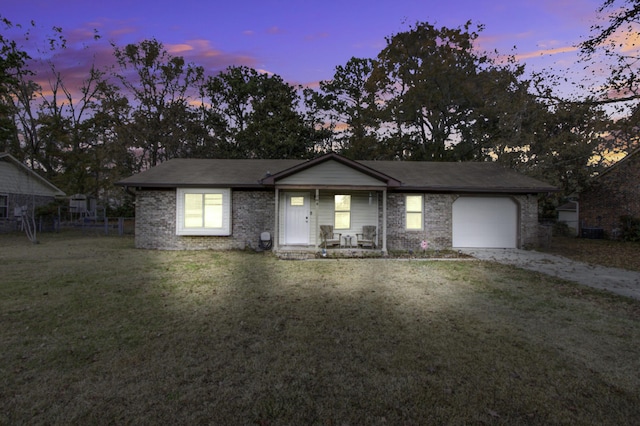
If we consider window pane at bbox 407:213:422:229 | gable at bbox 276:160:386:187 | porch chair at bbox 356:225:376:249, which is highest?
gable at bbox 276:160:386:187

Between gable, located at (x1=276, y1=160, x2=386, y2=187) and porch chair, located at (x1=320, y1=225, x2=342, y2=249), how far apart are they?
186cm

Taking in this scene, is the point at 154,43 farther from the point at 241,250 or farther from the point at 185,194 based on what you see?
the point at 241,250

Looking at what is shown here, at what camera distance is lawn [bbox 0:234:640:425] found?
9.21 feet

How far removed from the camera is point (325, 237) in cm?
1294

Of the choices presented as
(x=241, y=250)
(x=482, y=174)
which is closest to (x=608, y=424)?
(x=241, y=250)

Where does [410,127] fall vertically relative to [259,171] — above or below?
above

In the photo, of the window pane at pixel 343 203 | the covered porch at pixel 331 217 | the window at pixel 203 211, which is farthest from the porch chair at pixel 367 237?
the window at pixel 203 211

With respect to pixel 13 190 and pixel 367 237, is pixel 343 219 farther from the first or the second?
pixel 13 190

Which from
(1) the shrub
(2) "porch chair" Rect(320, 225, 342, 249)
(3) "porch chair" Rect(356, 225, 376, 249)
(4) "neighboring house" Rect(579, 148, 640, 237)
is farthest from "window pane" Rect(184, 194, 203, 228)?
(1) the shrub

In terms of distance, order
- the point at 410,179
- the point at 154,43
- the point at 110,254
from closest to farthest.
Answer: the point at 110,254 < the point at 410,179 < the point at 154,43

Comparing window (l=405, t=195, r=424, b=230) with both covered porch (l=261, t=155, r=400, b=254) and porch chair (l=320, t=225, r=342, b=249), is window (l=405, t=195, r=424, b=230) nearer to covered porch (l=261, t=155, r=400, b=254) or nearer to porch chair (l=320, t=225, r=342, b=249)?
covered porch (l=261, t=155, r=400, b=254)

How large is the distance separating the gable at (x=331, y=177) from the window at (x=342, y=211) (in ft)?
4.69

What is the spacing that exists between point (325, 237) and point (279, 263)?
10.1ft

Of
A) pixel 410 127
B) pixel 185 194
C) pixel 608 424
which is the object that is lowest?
pixel 608 424
